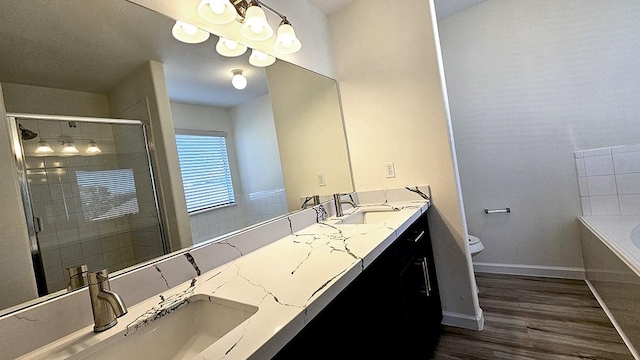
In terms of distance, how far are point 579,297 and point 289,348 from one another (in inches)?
94.6

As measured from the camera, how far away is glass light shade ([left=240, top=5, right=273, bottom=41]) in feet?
4.13

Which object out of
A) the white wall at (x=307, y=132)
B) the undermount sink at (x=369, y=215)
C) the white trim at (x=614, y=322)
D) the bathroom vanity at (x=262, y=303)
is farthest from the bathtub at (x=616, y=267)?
the white wall at (x=307, y=132)

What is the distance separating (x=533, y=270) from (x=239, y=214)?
8.38 ft

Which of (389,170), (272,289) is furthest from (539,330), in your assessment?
(272,289)

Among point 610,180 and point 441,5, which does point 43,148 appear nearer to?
point 441,5

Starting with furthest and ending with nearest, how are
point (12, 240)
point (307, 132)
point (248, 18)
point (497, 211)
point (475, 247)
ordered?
point (497, 211) < point (475, 247) < point (307, 132) < point (248, 18) < point (12, 240)

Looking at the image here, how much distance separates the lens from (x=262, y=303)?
2.39ft

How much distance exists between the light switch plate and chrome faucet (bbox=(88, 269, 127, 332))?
1686mm

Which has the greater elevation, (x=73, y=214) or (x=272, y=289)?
(x=73, y=214)

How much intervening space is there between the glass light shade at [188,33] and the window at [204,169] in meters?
0.40

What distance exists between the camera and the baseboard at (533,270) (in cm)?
226

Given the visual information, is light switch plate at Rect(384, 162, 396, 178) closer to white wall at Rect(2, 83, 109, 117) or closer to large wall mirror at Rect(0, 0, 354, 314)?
large wall mirror at Rect(0, 0, 354, 314)

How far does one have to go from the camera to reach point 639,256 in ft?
4.62

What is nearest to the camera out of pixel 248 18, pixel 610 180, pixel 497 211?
pixel 248 18
